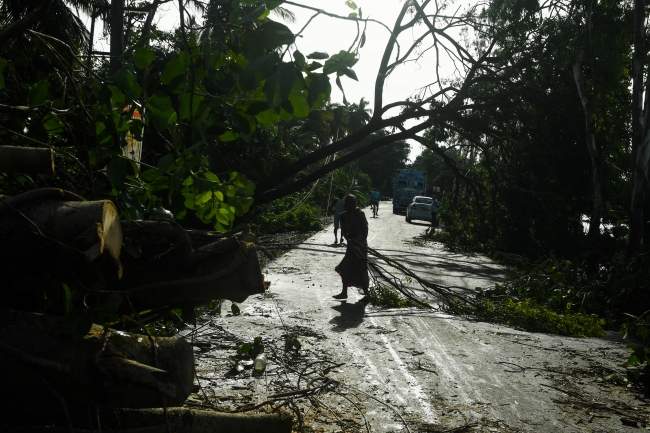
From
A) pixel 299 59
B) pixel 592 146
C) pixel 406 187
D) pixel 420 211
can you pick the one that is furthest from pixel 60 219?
pixel 406 187

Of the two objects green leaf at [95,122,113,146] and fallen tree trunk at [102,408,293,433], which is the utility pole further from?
fallen tree trunk at [102,408,293,433]

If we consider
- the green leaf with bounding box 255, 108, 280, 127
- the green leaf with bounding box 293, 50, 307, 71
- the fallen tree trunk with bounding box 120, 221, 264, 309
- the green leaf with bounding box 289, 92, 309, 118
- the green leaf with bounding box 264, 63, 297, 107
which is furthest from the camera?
the green leaf with bounding box 255, 108, 280, 127

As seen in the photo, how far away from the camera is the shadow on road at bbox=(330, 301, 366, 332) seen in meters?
9.51

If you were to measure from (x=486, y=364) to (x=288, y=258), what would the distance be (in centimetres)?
1144

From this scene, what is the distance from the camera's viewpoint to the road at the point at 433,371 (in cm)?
562

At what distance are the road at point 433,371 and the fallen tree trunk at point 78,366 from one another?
2103 millimetres

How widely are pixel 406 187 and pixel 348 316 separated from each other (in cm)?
4566

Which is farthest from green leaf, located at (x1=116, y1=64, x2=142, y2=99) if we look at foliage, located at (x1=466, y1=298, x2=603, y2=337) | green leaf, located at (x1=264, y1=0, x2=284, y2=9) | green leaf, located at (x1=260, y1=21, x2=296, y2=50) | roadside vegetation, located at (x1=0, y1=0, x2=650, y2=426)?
foliage, located at (x1=466, y1=298, x2=603, y2=337)

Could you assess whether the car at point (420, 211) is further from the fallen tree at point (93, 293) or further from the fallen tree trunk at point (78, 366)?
the fallen tree trunk at point (78, 366)

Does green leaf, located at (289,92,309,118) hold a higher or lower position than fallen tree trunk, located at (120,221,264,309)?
higher

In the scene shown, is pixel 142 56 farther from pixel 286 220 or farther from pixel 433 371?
pixel 286 220

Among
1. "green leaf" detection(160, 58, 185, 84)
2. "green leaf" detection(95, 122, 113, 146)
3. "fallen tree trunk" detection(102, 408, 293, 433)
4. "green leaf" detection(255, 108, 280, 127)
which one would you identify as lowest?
"fallen tree trunk" detection(102, 408, 293, 433)

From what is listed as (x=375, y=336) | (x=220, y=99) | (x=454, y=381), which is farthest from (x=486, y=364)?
(x=220, y=99)

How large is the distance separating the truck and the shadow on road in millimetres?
42655
